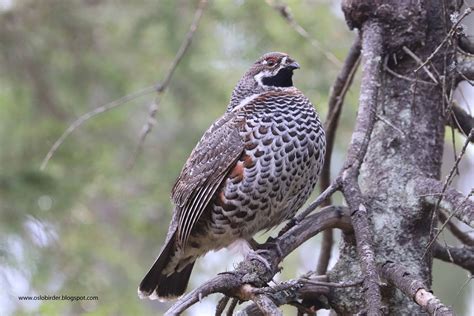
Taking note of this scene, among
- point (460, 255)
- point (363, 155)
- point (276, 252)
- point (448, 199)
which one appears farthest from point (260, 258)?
point (460, 255)

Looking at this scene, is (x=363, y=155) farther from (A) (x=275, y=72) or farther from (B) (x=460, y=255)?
(A) (x=275, y=72)

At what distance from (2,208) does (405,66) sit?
12.5ft

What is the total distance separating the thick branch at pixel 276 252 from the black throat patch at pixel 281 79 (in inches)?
47.2

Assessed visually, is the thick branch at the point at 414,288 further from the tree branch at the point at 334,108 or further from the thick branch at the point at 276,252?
the tree branch at the point at 334,108

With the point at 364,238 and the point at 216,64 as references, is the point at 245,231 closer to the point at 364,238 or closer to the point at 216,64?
the point at 364,238

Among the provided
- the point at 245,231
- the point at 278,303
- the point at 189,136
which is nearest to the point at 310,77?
the point at 189,136

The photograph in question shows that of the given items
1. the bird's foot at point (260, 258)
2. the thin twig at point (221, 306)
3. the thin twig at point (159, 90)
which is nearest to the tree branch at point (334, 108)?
the bird's foot at point (260, 258)

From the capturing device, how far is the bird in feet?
13.1

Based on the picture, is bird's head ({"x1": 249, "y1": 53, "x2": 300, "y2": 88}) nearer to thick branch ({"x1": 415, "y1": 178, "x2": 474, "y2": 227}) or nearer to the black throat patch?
the black throat patch

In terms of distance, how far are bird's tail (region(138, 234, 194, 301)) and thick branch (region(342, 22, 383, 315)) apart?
1292mm

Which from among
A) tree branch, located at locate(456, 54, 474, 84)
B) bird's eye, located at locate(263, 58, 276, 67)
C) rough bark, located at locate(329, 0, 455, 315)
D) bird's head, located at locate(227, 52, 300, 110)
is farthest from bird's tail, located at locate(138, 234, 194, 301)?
tree branch, located at locate(456, 54, 474, 84)

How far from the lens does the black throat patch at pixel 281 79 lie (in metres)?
4.60

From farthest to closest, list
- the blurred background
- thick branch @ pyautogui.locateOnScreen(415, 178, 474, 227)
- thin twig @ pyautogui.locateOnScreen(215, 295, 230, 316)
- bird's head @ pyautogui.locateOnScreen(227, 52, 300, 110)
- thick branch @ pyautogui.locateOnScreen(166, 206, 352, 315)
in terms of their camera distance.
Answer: the blurred background
bird's head @ pyautogui.locateOnScreen(227, 52, 300, 110)
thin twig @ pyautogui.locateOnScreen(215, 295, 230, 316)
thick branch @ pyautogui.locateOnScreen(166, 206, 352, 315)
thick branch @ pyautogui.locateOnScreen(415, 178, 474, 227)

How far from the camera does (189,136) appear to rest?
7.95 metres
